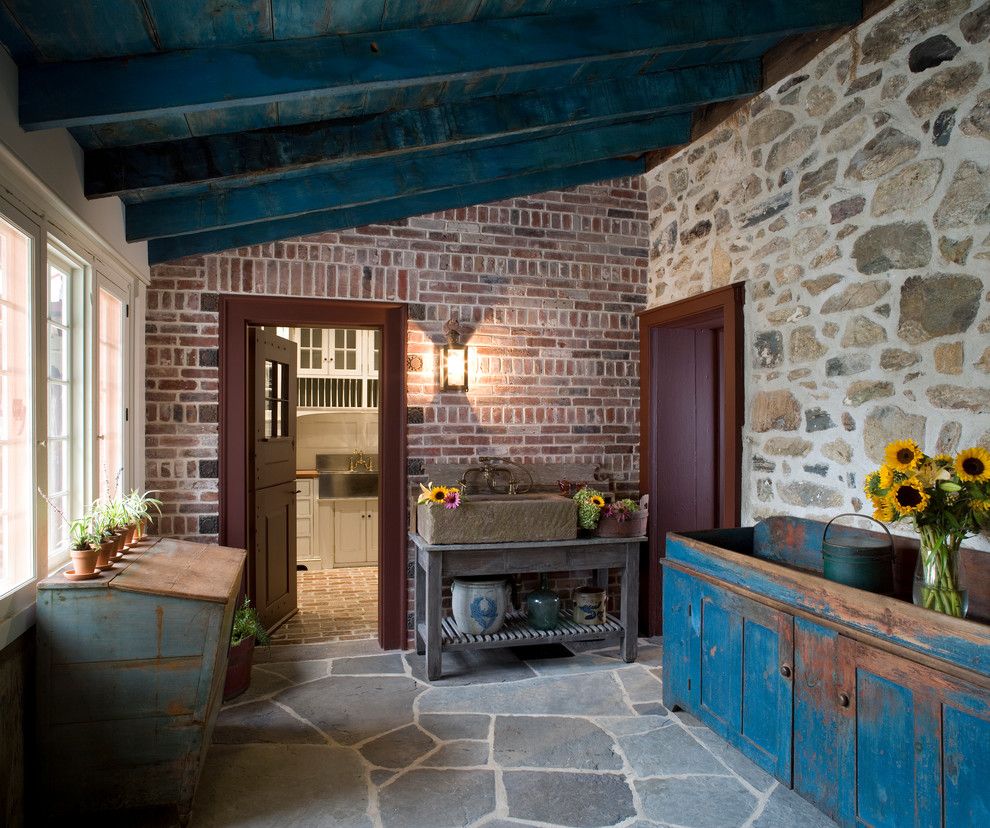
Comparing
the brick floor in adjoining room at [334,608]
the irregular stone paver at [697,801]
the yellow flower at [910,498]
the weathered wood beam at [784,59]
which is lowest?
the irregular stone paver at [697,801]

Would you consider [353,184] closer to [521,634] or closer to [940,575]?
[521,634]

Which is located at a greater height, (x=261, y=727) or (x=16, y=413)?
(x=16, y=413)

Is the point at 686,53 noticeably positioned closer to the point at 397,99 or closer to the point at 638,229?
the point at 397,99

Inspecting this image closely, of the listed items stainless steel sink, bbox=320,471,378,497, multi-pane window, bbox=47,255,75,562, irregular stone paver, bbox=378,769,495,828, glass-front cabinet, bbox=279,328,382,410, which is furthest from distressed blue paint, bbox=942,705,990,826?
glass-front cabinet, bbox=279,328,382,410

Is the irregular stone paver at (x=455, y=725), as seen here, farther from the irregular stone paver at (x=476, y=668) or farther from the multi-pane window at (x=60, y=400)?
the multi-pane window at (x=60, y=400)

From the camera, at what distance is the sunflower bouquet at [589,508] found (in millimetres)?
4520

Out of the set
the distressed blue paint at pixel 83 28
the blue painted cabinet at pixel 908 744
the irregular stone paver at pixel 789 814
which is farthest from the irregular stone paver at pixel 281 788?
the distressed blue paint at pixel 83 28

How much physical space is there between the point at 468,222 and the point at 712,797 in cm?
373

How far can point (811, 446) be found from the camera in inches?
140

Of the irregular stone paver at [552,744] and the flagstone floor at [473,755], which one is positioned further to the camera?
the irregular stone paver at [552,744]

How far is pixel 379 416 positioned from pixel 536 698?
81.6 inches

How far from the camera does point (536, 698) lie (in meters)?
3.99

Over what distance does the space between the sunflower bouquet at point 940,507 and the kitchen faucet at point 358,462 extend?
20.0 ft

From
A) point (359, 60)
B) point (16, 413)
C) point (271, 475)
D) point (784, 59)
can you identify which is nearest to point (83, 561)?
point (16, 413)
